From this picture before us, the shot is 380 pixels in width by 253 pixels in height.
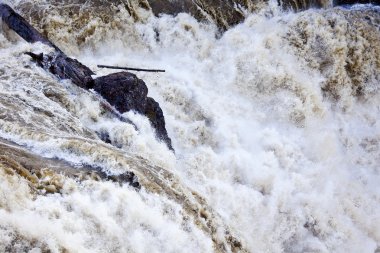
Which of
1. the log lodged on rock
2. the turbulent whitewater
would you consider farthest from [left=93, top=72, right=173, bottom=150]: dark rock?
the turbulent whitewater

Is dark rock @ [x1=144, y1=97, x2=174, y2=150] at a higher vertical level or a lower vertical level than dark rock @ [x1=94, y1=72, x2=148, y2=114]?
lower

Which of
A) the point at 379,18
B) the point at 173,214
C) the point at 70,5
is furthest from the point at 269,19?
the point at 173,214

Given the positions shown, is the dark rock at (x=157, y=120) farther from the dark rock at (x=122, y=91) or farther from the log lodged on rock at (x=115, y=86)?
the dark rock at (x=122, y=91)

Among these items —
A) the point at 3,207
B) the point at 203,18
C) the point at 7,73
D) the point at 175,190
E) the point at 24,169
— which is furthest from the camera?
the point at 203,18

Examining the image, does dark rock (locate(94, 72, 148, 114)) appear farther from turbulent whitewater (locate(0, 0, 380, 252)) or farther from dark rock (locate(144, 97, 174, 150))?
turbulent whitewater (locate(0, 0, 380, 252))

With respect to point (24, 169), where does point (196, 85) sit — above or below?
below

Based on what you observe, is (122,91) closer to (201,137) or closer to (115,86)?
(115,86)

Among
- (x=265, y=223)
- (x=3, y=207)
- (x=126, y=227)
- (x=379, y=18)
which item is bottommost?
(x=265, y=223)

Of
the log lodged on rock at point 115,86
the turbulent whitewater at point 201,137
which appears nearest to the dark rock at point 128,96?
the log lodged on rock at point 115,86

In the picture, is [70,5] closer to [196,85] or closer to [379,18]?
[196,85]
